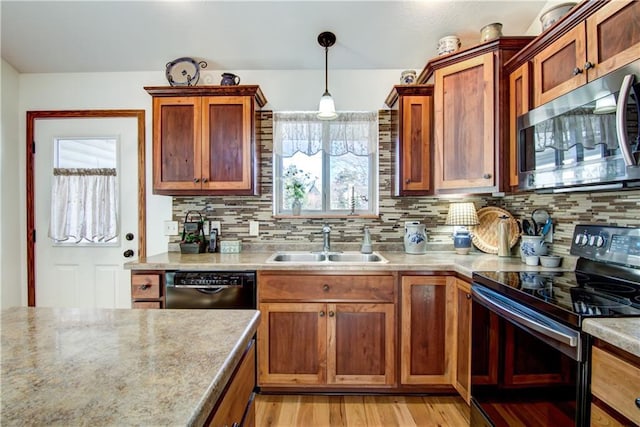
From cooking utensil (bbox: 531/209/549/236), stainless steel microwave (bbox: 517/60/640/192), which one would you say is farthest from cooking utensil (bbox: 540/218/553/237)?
stainless steel microwave (bbox: 517/60/640/192)

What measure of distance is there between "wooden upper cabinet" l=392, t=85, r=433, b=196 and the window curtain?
2375 mm

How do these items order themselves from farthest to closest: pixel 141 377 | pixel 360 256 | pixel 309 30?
pixel 360 256
pixel 309 30
pixel 141 377

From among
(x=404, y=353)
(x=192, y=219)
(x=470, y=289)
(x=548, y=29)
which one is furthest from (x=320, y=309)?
(x=548, y=29)

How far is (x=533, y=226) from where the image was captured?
215 centimetres

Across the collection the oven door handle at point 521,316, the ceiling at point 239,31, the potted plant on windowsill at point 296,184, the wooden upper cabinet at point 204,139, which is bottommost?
the oven door handle at point 521,316

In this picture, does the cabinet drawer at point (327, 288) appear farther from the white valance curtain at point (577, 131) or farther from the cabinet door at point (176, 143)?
the white valance curtain at point (577, 131)

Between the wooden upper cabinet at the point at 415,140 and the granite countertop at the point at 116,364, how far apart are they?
66.6 inches

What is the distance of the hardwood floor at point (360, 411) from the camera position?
1886 mm

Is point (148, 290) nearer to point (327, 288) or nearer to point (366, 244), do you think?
point (327, 288)

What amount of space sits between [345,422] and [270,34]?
2.66m

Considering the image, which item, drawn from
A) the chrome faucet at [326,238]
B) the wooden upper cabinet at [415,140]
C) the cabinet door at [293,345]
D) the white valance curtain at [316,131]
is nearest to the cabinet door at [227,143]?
the white valance curtain at [316,131]

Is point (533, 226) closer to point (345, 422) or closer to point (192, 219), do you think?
point (345, 422)

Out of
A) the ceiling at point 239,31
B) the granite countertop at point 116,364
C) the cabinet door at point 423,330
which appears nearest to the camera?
the granite countertop at point 116,364

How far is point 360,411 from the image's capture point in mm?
1986
